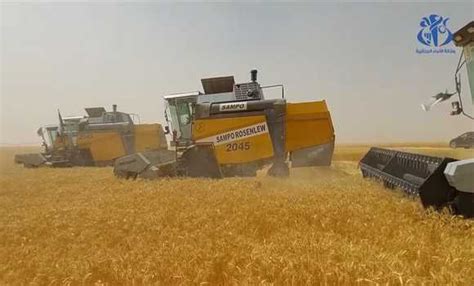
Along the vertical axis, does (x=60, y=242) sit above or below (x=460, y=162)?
below

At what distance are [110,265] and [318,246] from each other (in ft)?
6.27

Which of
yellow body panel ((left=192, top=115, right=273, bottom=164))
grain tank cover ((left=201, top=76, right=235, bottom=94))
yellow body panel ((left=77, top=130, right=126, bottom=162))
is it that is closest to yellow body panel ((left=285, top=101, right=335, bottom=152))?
yellow body panel ((left=192, top=115, right=273, bottom=164))

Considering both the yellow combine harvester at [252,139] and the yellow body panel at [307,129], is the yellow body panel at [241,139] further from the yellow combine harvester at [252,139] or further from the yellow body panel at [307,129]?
the yellow body panel at [307,129]

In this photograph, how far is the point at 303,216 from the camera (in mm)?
5691

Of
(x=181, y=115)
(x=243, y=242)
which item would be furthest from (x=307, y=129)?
(x=243, y=242)

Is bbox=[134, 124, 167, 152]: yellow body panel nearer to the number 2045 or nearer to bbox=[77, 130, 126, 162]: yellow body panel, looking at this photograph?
bbox=[77, 130, 126, 162]: yellow body panel

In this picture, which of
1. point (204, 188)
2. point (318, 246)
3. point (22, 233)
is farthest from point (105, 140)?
point (318, 246)

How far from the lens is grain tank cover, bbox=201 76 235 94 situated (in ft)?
48.3

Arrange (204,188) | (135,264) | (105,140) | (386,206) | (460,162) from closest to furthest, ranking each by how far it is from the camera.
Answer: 1. (135,264)
2. (460,162)
3. (386,206)
4. (204,188)
5. (105,140)

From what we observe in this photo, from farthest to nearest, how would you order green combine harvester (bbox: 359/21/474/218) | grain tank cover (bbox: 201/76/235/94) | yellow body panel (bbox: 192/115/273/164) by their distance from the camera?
1. grain tank cover (bbox: 201/76/235/94)
2. yellow body panel (bbox: 192/115/273/164)
3. green combine harvester (bbox: 359/21/474/218)

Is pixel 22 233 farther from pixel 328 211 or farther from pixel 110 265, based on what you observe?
pixel 328 211

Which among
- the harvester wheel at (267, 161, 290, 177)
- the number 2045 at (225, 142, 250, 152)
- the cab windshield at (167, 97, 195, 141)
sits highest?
the cab windshield at (167, 97, 195, 141)

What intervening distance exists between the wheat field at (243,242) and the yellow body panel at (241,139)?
4989mm

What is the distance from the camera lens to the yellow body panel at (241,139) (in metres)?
12.8
